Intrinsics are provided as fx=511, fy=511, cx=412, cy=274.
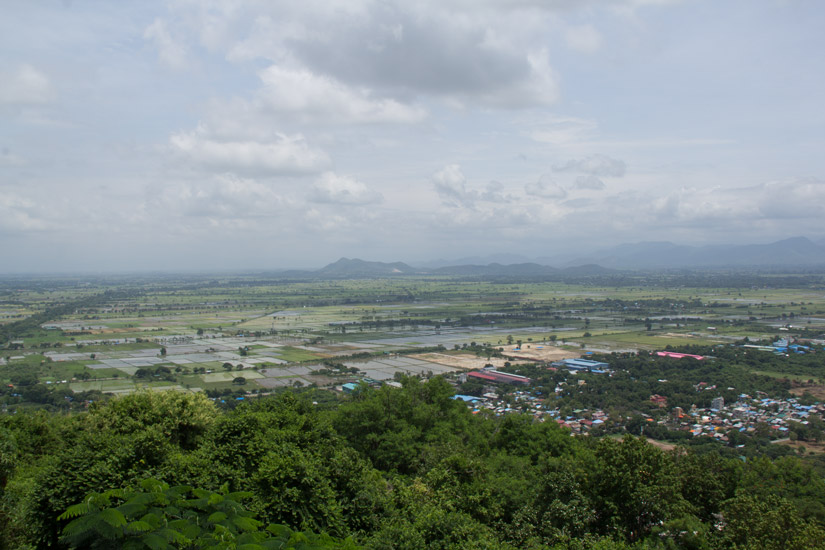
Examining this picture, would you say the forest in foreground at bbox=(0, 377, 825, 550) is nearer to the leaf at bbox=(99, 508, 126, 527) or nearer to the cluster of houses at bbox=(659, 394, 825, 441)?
the leaf at bbox=(99, 508, 126, 527)

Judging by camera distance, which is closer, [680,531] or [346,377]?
[680,531]

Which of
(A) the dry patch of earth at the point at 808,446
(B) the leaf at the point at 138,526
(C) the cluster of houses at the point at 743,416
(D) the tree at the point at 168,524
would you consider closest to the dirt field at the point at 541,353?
(C) the cluster of houses at the point at 743,416

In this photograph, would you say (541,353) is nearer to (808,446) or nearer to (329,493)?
(808,446)

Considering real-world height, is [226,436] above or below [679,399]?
above

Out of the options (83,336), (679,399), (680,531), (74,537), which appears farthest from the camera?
(83,336)

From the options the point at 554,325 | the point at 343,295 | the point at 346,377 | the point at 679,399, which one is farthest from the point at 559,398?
the point at 343,295

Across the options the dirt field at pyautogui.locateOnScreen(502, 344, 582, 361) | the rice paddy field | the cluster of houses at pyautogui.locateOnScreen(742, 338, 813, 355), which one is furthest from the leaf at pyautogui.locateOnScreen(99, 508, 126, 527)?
the cluster of houses at pyautogui.locateOnScreen(742, 338, 813, 355)

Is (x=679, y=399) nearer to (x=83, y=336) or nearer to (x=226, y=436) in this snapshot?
(x=226, y=436)

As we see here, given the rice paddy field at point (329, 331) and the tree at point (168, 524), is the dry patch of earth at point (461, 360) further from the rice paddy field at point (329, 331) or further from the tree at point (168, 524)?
the tree at point (168, 524)
